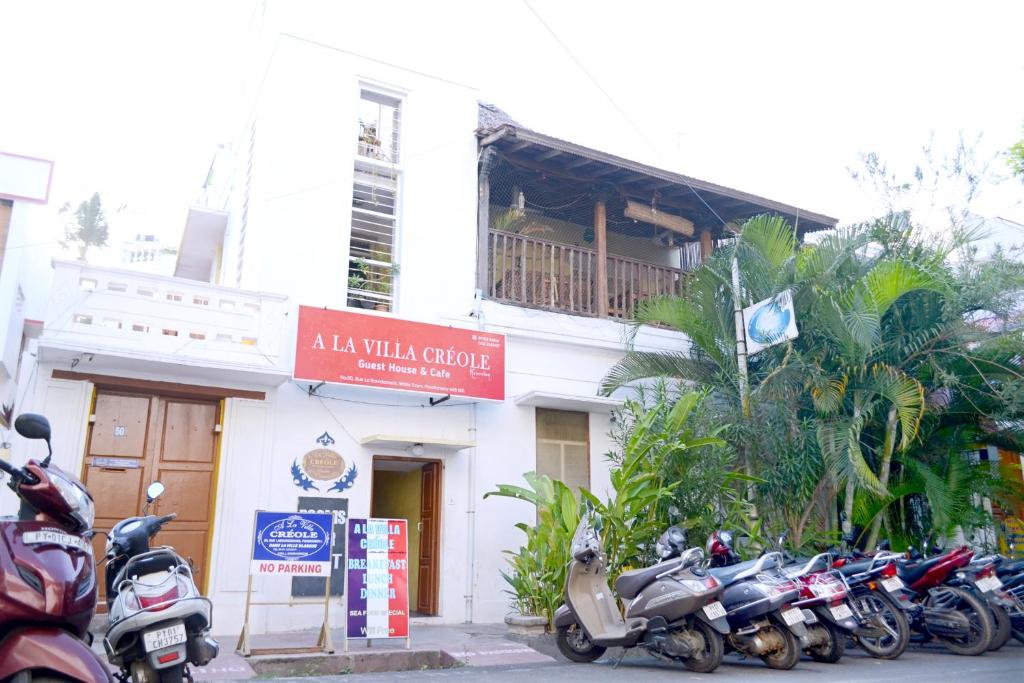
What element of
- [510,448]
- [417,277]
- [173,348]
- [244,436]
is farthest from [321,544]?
[417,277]

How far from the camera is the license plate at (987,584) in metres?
8.65

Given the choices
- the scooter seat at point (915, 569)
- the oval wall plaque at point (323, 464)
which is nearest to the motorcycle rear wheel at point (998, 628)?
the scooter seat at point (915, 569)

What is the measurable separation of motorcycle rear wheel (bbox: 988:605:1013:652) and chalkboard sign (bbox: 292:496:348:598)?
6.98 m

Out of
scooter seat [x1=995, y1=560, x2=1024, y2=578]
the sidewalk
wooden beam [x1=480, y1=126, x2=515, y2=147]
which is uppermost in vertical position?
wooden beam [x1=480, y1=126, x2=515, y2=147]

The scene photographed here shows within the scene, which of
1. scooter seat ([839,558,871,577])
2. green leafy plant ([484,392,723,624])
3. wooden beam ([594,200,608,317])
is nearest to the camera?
scooter seat ([839,558,871,577])

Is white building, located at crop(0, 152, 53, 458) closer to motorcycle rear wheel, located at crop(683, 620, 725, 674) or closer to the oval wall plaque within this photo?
the oval wall plaque

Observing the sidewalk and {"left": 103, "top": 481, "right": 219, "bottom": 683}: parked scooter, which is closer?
{"left": 103, "top": 481, "right": 219, "bottom": 683}: parked scooter

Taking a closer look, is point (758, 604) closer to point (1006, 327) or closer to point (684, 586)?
point (684, 586)

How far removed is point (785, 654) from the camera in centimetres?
748

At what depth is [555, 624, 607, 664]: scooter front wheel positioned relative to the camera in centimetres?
780

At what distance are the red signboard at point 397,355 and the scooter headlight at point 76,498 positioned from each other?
567 cm

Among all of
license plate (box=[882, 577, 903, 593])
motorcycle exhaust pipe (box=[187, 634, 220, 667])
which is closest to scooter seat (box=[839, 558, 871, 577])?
license plate (box=[882, 577, 903, 593])

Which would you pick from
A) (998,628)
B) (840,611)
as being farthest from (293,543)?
(998,628)

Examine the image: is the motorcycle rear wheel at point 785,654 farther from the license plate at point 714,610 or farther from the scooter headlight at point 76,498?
the scooter headlight at point 76,498
